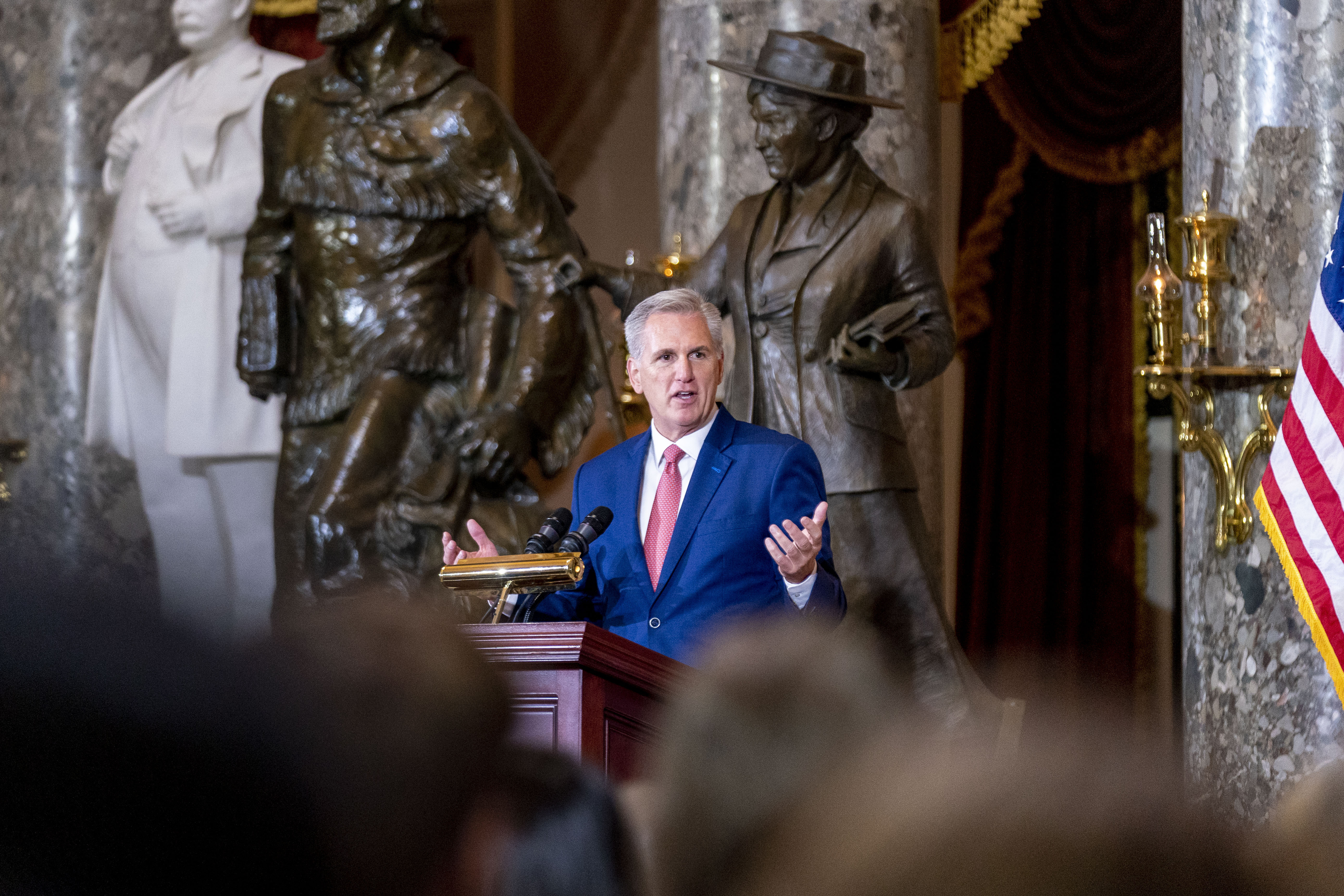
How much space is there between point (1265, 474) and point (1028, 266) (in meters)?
3.87

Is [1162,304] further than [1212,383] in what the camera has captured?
Yes

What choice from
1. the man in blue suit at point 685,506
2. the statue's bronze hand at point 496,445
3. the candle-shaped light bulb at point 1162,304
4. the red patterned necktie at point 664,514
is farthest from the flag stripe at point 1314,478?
the statue's bronze hand at point 496,445

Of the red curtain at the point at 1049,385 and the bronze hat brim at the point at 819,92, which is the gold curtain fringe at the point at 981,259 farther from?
the bronze hat brim at the point at 819,92

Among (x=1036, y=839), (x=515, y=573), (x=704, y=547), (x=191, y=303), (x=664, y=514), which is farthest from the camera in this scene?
(x=191, y=303)

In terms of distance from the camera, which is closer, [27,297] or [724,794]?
[724,794]

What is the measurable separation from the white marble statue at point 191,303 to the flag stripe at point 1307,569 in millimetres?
3858

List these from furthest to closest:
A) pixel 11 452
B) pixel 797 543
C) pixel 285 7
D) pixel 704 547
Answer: pixel 285 7
pixel 11 452
pixel 704 547
pixel 797 543

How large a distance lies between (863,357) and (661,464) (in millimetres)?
892

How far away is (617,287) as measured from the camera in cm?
465

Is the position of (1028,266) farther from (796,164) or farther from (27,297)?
(27,297)

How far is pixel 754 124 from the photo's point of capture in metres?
5.70

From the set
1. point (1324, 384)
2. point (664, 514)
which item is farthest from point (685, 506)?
point (1324, 384)

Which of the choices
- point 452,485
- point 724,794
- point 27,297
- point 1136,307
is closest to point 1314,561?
point 452,485

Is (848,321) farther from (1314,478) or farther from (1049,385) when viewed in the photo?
(1049,385)
